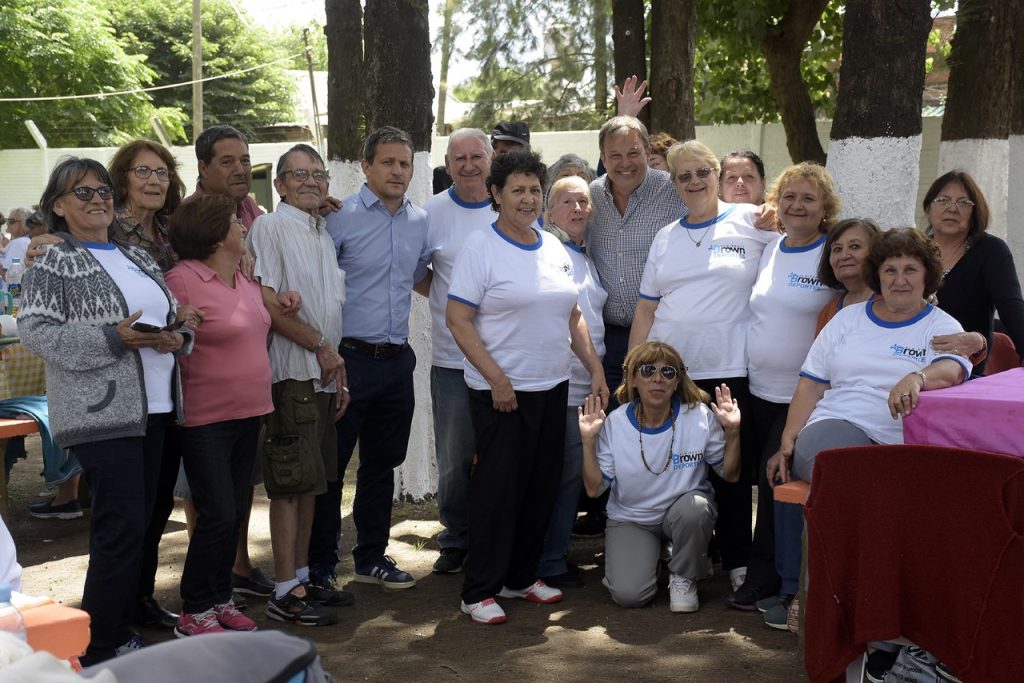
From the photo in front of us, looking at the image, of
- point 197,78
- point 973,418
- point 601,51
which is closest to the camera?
point 973,418

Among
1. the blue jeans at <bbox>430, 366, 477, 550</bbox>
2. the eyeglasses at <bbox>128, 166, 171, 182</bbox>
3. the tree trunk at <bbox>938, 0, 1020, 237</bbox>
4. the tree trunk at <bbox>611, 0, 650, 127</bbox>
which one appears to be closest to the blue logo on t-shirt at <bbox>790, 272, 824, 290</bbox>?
the blue jeans at <bbox>430, 366, 477, 550</bbox>

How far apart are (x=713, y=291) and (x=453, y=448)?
1466 millimetres

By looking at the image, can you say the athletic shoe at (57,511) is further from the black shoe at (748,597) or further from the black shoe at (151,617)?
the black shoe at (748,597)

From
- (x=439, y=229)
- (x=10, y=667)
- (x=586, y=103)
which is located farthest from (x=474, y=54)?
(x=10, y=667)

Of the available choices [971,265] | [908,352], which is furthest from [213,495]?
[971,265]

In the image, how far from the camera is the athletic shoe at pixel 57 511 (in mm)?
6938

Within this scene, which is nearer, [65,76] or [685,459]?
[685,459]

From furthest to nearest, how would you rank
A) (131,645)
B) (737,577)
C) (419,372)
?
(419,372)
(737,577)
(131,645)

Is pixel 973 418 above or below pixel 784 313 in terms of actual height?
below

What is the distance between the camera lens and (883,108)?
221 inches

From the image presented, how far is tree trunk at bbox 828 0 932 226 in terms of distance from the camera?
5574mm

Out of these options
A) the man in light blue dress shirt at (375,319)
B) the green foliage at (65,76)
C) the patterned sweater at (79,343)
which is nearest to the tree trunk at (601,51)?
the green foliage at (65,76)

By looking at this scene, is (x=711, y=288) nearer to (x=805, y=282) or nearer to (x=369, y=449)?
(x=805, y=282)

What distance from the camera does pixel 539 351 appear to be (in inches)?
195
